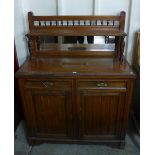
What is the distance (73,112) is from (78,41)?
2.23 feet

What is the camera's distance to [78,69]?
154cm

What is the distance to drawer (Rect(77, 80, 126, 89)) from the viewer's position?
1502 millimetres

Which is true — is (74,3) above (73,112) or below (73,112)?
above

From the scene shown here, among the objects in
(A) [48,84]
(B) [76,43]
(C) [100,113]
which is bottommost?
(C) [100,113]

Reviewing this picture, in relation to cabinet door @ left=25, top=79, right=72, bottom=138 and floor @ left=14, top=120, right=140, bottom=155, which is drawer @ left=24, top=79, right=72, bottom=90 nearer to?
cabinet door @ left=25, top=79, right=72, bottom=138

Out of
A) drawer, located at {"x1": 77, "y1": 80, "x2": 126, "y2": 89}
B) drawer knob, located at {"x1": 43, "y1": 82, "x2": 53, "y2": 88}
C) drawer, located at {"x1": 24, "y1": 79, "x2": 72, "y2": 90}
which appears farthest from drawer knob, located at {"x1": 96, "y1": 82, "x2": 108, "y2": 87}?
drawer knob, located at {"x1": 43, "y1": 82, "x2": 53, "y2": 88}

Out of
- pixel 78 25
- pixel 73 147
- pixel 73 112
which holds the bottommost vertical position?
pixel 73 147

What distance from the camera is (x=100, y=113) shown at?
5.36ft

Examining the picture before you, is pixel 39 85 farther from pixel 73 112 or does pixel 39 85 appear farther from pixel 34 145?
pixel 34 145

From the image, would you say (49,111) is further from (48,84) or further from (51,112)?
(48,84)

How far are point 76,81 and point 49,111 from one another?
398mm

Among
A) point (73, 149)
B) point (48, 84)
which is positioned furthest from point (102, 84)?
point (73, 149)
